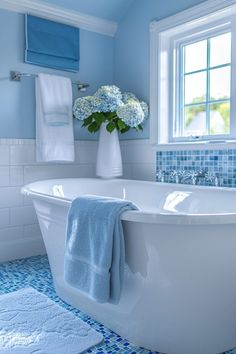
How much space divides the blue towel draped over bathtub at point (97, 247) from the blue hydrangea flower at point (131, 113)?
1.40 metres

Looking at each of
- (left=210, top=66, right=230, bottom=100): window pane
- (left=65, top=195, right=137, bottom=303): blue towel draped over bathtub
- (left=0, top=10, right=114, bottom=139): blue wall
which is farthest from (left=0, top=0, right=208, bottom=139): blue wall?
(left=65, top=195, right=137, bottom=303): blue towel draped over bathtub

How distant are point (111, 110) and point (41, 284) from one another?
1461 mm

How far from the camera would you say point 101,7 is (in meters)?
3.23

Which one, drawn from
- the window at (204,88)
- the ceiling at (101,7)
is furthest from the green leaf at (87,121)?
the ceiling at (101,7)

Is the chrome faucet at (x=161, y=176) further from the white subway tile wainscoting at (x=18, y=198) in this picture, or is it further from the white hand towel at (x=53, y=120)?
the white subway tile wainscoting at (x=18, y=198)

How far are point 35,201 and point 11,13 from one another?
171 centimetres

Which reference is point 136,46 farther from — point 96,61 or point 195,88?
point 195,88

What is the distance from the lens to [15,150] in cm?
296

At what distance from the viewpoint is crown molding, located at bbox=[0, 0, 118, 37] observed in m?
2.89

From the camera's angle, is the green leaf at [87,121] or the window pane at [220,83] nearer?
the window pane at [220,83]

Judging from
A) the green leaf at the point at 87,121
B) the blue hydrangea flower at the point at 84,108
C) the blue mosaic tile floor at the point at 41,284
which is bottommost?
the blue mosaic tile floor at the point at 41,284

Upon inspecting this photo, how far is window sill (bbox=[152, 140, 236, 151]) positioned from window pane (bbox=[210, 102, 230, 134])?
147 mm

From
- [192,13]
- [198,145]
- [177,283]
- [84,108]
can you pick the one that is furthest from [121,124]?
[177,283]

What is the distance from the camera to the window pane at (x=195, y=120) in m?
2.90
